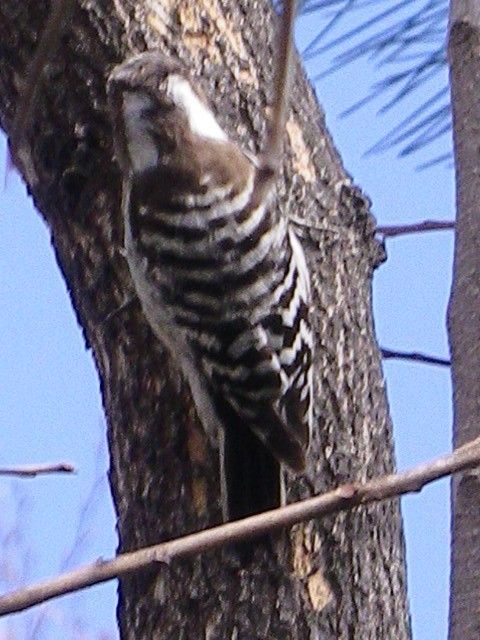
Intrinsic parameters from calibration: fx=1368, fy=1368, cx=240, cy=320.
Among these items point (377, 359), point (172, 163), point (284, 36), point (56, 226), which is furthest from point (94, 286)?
point (284, 36)

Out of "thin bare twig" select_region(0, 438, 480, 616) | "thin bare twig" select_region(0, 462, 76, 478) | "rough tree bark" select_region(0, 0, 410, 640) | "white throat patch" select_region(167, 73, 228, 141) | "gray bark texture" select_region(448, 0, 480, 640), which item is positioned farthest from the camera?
"white throat patch" select_region(167, 73, 228, 141)

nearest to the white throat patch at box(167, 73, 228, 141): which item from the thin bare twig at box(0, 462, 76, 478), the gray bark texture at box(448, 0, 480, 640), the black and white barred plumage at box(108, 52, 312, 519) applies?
the black and white barred plumage at box(108, 52, 312, 519)

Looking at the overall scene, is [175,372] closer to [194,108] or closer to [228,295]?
[228,295]

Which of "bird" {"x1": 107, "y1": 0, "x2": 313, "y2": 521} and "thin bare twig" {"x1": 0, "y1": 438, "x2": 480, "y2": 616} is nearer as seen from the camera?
"thin bare twig" {"x1": 0, "y1": 438, "x2": 480, "y2": 616}

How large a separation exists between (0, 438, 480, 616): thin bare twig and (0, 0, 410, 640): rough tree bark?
0.63 m

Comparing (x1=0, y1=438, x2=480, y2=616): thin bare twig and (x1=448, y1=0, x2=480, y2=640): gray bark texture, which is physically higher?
(x1=448, y1=0, x2=480, y2=640): gray bark texture

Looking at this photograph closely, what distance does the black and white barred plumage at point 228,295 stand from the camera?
1.66 meters

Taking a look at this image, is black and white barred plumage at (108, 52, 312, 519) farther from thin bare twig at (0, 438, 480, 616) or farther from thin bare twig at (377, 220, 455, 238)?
thin bare twig at (0, 438, 480, 616)

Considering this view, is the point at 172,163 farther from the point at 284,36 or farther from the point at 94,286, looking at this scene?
the point at 284,36

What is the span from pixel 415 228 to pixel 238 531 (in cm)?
96

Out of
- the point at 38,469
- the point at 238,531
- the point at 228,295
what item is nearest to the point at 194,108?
the point at 228,295

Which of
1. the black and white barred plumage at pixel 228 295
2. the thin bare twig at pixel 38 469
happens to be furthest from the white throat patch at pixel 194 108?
the thin bare twig at pixel 38 469

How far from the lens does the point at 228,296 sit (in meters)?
1.71

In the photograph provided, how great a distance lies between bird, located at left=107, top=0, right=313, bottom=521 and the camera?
1661 millimetres
